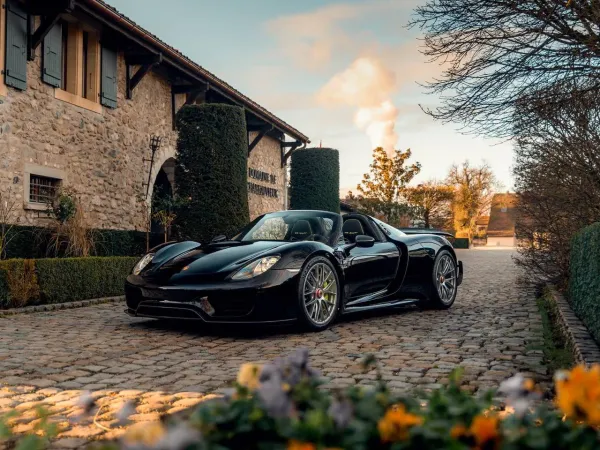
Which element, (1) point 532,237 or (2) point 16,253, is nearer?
(2) point 16,253

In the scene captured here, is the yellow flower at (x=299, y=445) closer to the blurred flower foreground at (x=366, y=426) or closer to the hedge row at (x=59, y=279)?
the blurred flower foreground at (x=366, y=426)

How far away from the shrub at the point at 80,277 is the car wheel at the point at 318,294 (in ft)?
14.2

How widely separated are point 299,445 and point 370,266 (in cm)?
620

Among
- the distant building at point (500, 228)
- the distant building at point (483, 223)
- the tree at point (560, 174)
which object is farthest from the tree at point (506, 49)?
the distant building at point (483, 223)

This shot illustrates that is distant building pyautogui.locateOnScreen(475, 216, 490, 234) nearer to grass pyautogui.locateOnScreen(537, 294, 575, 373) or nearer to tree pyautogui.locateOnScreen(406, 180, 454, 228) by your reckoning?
tree pyautogui.locateOnScreen(406, 180, 454, 228)

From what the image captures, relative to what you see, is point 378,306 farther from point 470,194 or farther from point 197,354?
point 470,194

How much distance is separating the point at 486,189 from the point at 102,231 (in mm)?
57764

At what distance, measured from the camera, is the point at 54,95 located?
12.8 meters

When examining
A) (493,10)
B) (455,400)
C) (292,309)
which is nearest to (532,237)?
(493,10)

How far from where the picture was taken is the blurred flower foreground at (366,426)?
4.38 feet

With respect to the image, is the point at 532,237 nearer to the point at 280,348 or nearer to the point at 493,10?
the point at 493,10

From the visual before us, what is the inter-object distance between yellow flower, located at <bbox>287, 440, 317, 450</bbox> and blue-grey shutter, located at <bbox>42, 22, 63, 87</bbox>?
12.3 metres

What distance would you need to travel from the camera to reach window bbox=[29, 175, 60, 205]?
40.1 ft

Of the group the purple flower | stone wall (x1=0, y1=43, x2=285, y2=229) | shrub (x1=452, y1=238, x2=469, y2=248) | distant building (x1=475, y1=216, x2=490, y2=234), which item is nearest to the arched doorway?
stone wall (x1=0, y1=43, x2=285, y2=229)
